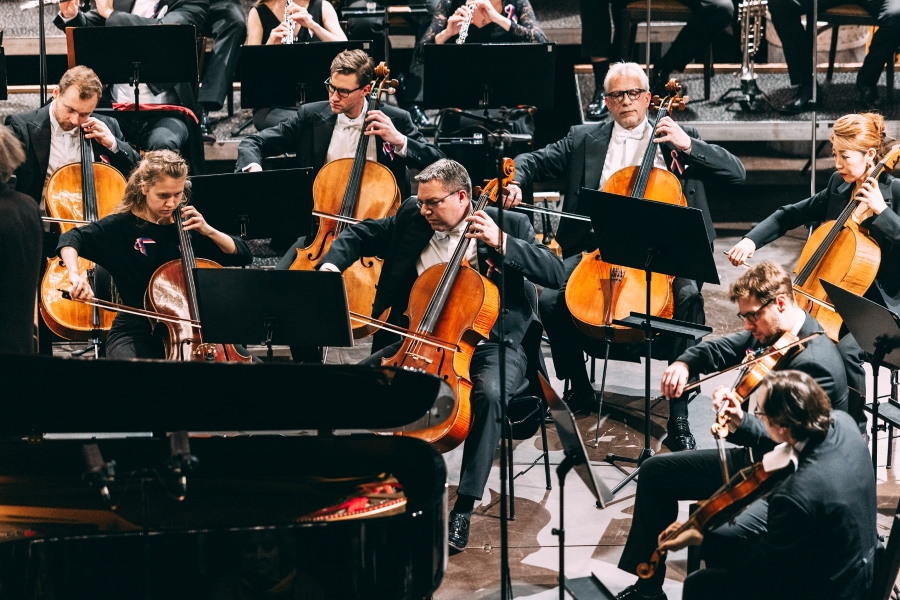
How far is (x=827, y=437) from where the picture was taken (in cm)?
319

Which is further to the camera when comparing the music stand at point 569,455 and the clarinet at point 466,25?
the clarinet at point 466,25

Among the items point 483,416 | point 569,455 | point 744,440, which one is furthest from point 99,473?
point 744,440

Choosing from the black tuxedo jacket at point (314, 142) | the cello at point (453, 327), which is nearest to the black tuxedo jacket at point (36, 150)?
the black tuxedo jacket at point (314, 142)

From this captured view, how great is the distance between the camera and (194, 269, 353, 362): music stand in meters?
3.75

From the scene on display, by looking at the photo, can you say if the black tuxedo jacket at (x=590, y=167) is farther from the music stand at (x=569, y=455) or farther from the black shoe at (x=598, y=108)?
the music stand at (x=569, y=455)

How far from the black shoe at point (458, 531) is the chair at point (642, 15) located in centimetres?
403

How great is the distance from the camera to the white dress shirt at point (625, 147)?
211 inches

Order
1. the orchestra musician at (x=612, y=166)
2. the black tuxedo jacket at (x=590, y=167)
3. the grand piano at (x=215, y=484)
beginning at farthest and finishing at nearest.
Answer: the black tuxedo jacket at (x=590, y=167), the orchestra musician at (x=612, y=166), the grand piano at (x=215, y=484)

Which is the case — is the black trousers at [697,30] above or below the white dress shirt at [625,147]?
above

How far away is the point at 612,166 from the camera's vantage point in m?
5.40

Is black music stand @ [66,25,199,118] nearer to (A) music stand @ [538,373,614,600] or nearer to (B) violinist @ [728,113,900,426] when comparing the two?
(B) violinist @ [728,113,900,426]

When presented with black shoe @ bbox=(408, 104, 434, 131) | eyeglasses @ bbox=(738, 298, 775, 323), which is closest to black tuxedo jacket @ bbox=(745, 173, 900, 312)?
eyeglasses @ bbox=(738, 298, 775, 323)

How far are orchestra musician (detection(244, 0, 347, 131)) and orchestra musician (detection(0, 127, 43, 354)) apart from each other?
280 cm

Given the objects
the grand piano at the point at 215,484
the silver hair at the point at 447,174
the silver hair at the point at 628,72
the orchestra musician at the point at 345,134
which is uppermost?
the silver hair at the point at 628,72
